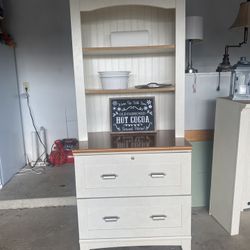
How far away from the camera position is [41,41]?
3182 mm

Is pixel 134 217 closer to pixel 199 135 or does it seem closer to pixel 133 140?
pixel 133 140

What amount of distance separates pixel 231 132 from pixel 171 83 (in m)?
0.55

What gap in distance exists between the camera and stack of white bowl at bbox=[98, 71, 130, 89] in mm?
1797

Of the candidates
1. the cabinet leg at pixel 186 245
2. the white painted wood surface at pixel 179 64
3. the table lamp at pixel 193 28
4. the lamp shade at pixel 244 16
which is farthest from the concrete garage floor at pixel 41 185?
the lamp shade at pixel 244 16

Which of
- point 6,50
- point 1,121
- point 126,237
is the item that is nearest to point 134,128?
point 126,237

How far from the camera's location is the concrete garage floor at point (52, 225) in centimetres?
188

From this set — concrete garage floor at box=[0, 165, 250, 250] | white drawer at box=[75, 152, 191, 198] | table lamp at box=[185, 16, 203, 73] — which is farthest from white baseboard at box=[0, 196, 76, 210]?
table lamp at box=[185, 16, 203, 73]

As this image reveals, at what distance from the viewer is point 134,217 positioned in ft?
5.46

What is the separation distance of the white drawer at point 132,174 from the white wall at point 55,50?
6.03ft

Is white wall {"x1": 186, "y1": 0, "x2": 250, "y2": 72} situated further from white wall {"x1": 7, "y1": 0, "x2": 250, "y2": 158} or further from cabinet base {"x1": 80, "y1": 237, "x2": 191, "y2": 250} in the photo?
cabinet base {"x1": 80, "y1": 237, "x2": 191, "y2": 250}

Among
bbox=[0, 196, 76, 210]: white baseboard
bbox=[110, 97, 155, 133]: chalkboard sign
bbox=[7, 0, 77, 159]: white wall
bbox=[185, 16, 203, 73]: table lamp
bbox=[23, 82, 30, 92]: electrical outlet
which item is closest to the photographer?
bbox=[110, 97, 155, 133]: chalkboard sign

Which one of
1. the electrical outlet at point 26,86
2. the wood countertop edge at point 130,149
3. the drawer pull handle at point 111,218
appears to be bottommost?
the drawer pull handle at point 111,218

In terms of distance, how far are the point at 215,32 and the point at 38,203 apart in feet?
9.19

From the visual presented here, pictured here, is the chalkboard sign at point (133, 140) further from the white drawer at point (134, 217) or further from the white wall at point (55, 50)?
the white wall at point (55, 50)
